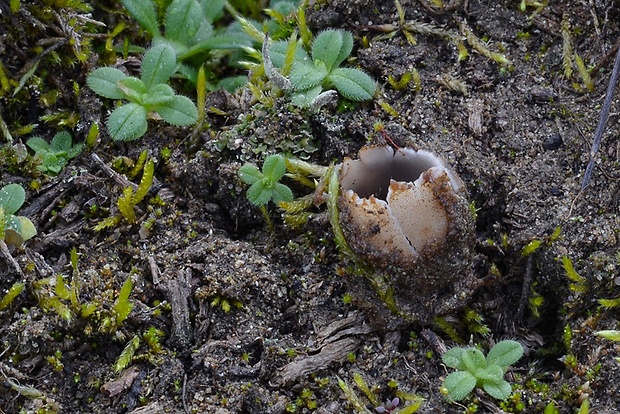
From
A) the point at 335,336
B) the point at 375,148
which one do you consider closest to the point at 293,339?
the point at 335,336

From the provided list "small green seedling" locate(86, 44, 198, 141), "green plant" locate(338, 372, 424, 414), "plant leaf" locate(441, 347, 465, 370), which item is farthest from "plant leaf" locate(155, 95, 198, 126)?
"plant leaf" locate(441, 347, 465, 370)

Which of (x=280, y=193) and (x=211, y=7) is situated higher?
(x=211, y=7)

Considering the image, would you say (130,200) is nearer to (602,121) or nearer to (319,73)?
(319,73)

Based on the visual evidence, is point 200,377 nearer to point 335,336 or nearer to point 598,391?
point 335,336

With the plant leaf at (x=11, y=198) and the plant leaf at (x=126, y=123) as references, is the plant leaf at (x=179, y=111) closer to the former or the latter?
A: the plant leaf at (x=126, y=123)

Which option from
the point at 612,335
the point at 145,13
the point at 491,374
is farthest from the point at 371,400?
the point at 145,13

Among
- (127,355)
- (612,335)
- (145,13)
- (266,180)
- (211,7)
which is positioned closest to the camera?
(612,335)

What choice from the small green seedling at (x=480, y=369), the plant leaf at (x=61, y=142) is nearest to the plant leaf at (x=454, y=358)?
the small green seedling at (x=480, y=369)
